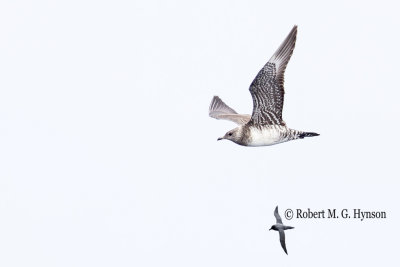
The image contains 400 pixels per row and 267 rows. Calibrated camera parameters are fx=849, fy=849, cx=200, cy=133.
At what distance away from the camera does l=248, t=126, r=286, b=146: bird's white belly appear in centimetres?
2215

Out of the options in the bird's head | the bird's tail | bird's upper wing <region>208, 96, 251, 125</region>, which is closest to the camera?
the bird's tail

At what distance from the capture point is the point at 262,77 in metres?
20.9

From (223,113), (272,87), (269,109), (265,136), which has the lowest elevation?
(265,136)

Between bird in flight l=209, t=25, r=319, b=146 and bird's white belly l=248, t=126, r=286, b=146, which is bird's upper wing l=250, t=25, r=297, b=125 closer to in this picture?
bird in flight l=209, t=25, r=319, b=146

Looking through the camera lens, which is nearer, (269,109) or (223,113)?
(269,109)

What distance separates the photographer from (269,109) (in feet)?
71.1

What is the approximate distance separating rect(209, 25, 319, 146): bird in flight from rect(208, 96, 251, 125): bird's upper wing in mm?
2539

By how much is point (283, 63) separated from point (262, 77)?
65 centimetres

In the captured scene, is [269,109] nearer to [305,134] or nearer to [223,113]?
[305,134]

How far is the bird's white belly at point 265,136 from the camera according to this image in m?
22.1

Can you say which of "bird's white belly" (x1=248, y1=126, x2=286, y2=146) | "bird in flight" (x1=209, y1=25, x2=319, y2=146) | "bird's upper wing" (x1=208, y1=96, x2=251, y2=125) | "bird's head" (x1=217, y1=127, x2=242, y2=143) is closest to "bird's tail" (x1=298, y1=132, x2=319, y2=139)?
"bird in flight" (x1=209, y1=25, x2=319, y2=146)

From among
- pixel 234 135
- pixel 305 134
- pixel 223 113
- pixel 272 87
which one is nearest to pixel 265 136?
pixel 234 135

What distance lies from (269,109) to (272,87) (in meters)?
0.82

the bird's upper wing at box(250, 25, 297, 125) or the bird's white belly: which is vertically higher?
the bird's upper wing at box(250, 25, 297, 125)
